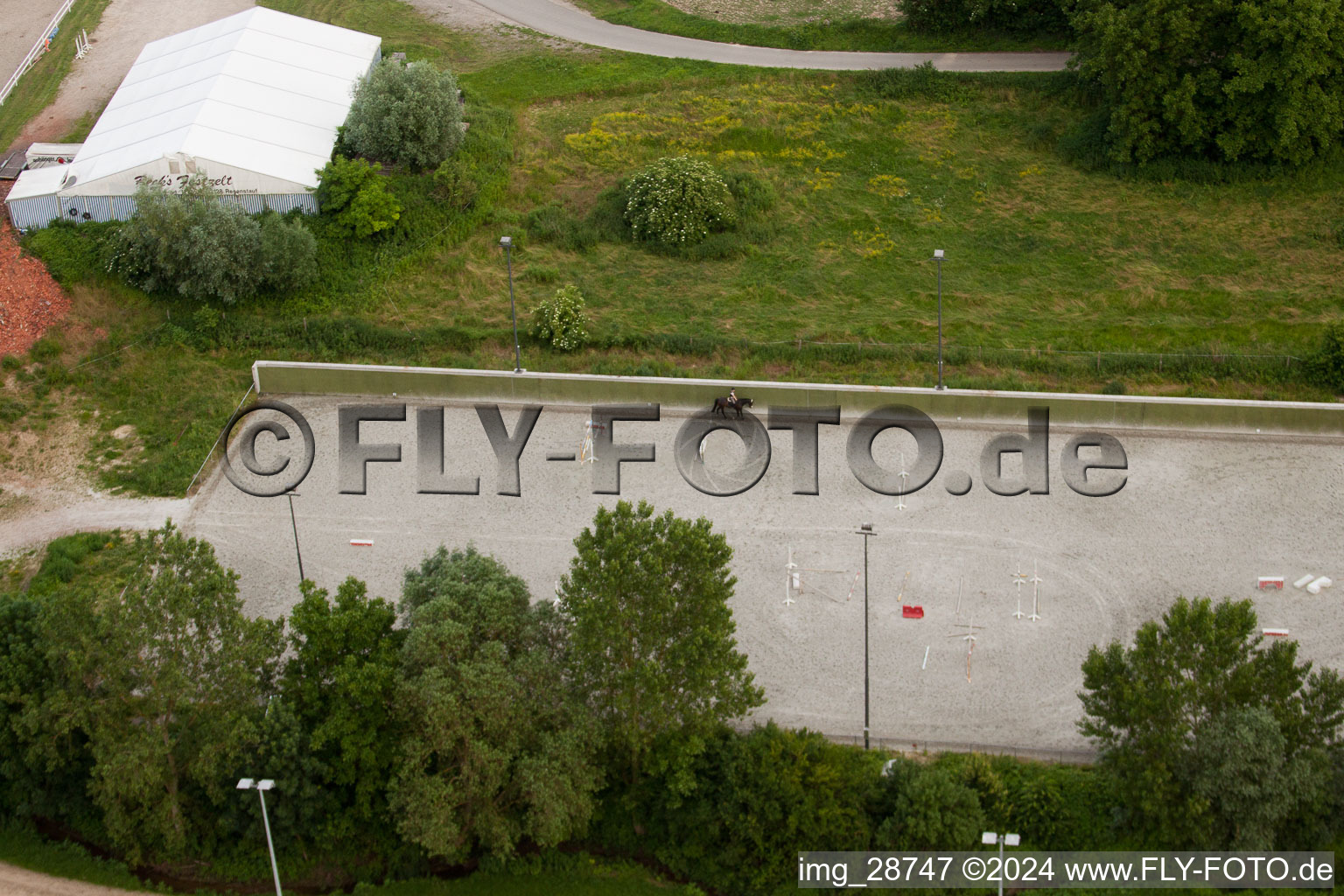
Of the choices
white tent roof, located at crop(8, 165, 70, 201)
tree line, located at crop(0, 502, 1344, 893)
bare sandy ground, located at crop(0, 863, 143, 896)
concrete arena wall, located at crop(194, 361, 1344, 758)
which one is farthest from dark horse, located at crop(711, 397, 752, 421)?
white tent roof, located at crop(8, 165, 70, 201)

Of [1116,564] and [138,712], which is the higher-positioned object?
[1116,564]

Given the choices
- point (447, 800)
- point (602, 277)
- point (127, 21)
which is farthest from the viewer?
point (127, 21)

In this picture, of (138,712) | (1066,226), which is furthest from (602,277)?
(138,712)

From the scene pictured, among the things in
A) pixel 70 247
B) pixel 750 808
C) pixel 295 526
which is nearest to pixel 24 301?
pixel 70 247

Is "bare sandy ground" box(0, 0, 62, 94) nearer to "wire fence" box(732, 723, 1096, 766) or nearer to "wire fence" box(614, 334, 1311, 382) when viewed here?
"wire fence" box(614, 334, 1311, 382)

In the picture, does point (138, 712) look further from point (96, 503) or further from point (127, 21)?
point (127, 21)

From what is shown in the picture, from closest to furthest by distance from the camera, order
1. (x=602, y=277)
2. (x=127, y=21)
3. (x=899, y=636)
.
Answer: (x=899, y=636), (x=602, y=277), (x=127, y=21)

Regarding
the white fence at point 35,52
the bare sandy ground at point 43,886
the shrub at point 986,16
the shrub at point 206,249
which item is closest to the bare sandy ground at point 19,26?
the white fence at point 35,52
